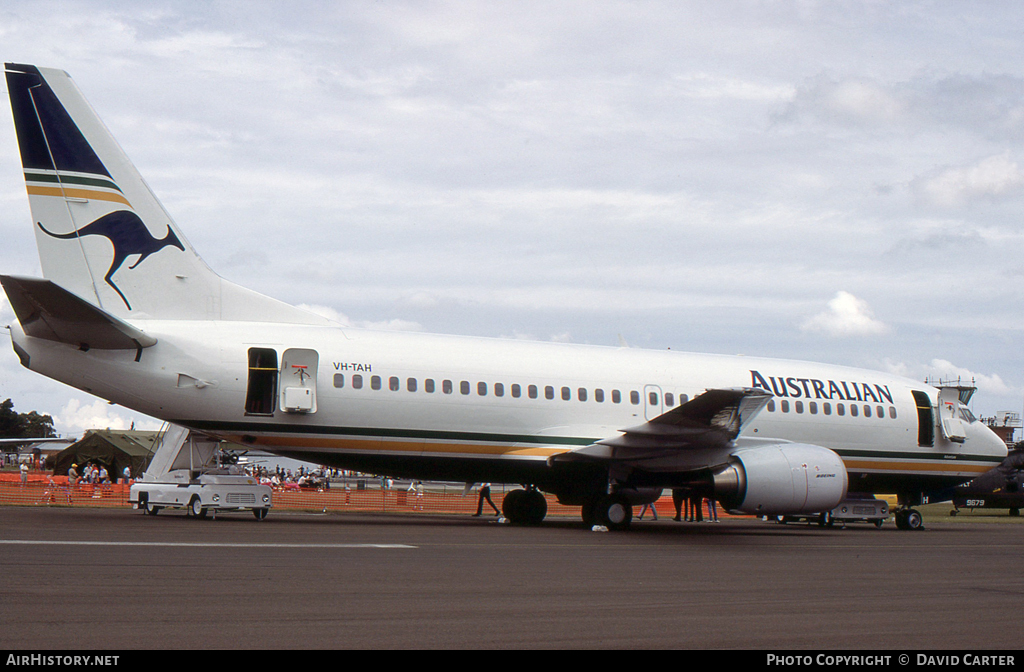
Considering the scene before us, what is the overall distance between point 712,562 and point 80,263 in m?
11.6

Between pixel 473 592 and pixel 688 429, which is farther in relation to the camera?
pixel 688 429

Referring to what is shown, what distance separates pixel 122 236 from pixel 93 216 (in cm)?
57

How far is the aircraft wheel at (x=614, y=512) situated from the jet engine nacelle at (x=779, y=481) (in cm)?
195

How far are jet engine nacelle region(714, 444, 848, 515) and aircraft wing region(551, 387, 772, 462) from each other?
0.66m

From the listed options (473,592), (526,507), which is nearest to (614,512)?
(526,507)

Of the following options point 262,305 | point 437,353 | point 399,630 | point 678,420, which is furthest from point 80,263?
point 399,630

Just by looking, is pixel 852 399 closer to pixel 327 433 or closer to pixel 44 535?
pixel 327 433

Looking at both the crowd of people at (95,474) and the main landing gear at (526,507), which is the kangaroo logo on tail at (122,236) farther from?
the crowd of people at (95,474)

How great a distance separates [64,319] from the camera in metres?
15.6

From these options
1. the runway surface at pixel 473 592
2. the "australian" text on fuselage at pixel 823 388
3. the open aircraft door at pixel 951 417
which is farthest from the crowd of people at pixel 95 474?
the open aircraft door at pixel 951 417

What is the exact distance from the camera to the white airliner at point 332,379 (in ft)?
54.6

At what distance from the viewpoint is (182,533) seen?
14.5 m

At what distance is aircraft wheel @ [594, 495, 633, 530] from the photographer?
18922 mm

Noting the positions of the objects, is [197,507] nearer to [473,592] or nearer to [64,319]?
[64,319]
